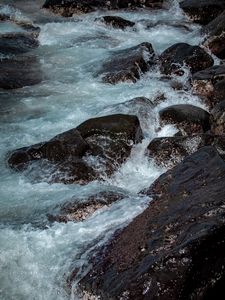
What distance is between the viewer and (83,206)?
229 inches

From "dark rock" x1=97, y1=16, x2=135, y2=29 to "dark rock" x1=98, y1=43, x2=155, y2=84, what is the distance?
283cm

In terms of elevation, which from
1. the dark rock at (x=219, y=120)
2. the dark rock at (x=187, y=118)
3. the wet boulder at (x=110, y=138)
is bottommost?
the wet boulder at (x=110, y=138)

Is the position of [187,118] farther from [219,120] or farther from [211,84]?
[211,84]

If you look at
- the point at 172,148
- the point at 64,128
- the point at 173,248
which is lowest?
the point at 64,128

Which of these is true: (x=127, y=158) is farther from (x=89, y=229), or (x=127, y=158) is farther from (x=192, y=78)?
(x=192, y=78)

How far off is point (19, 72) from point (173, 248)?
24.5ft

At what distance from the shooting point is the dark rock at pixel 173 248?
3.89m

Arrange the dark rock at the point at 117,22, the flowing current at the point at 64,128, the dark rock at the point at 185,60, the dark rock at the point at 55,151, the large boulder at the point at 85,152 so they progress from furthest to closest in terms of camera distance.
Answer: the dark rock at the point at 117,22 < the dark rock at the point at 185,60 < the dark rock at the point at 55,151 < the large boulder at the point at 85,152 < the flowing current at the point at 64,128

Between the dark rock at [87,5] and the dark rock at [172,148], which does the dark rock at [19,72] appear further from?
the dark rock at [87,5]

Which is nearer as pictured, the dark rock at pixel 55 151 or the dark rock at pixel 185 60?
the dark rock at pixel 55 151

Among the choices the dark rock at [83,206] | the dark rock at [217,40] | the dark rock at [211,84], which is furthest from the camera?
the dark rock at [217,40]

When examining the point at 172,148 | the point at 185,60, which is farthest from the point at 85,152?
the point at 185,60

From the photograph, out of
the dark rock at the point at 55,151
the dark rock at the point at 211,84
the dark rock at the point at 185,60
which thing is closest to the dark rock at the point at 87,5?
the dark rock at the point at 185,60

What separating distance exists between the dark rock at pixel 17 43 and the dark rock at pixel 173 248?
7571mm
